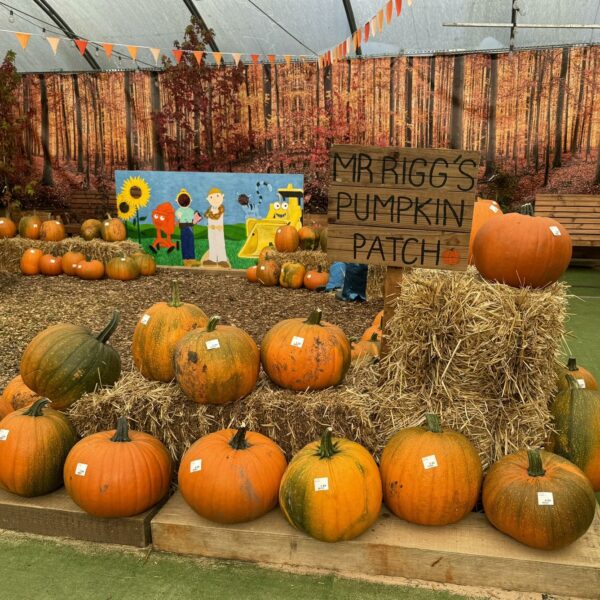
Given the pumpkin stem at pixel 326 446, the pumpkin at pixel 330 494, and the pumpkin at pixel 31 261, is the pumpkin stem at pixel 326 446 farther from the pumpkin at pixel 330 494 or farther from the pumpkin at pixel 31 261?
the pumpkin at pixel 31 261

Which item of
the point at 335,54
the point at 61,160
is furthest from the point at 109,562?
the point at 61,160

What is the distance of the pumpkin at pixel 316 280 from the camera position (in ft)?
24.6

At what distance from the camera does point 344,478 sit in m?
2.13

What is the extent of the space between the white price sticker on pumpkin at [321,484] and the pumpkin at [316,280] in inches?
214

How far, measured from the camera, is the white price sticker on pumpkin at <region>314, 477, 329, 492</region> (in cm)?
212

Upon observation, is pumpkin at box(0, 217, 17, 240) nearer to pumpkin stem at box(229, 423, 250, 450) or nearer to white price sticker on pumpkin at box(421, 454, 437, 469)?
pumpkin stem at box(229, 423, 250, 450)

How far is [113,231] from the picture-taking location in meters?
8.91

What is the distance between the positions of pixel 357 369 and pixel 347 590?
1.05 m

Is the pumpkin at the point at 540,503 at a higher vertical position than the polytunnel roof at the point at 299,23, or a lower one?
lower

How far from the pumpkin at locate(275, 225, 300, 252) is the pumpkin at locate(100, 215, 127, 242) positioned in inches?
96.4

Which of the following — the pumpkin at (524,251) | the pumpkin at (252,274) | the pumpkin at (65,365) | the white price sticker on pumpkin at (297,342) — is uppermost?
the pumpkin at (524,251)

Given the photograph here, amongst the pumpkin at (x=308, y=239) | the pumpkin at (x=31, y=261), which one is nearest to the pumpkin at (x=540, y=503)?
the pumpkin at (x=308, y=239)

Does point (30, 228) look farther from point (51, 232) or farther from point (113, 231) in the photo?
point (113, 231)

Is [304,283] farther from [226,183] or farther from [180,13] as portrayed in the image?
[180,13]
